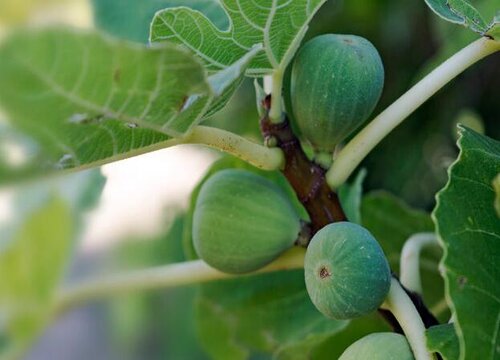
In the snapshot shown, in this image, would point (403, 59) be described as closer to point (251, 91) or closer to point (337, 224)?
point (251, 91)

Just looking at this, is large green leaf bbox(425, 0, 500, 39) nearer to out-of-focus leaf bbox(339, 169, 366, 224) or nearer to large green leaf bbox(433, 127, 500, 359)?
large green leaf bbox(433, 127, 500, 359)

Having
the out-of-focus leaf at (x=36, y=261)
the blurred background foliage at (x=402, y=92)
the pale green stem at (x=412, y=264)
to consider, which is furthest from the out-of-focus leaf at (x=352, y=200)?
the out-of-focus leaf at (x=36, y=261)

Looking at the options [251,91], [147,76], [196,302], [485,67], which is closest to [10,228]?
[251,91]

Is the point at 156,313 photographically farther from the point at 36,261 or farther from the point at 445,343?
the point at 445,343

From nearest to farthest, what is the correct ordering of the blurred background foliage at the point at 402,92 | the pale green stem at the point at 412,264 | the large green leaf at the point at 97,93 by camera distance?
the large green leaf at the point at 97,93, the pale green stem at the point at 412,264, the blurred background foliage at the point at 402,92

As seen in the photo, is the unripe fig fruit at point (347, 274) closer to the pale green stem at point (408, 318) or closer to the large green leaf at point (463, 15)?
the pale green stem at point (408, 318)
